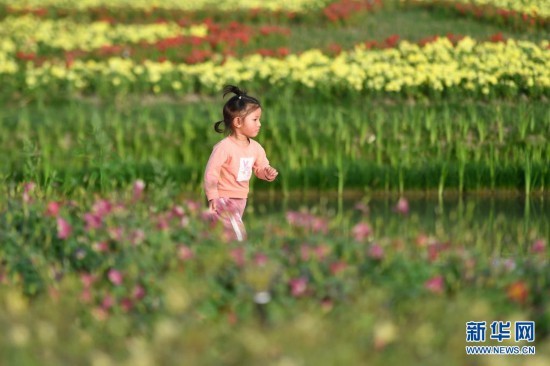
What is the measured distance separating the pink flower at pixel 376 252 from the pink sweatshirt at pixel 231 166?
6.54 feet

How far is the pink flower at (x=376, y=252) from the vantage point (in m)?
5.33

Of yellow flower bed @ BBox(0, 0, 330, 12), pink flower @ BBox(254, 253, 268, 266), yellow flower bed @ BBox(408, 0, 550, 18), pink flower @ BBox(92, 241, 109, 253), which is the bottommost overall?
pink flower @ BBox(92, 241, 109, 253)

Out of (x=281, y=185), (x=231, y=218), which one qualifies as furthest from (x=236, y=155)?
(x=281, y=185)

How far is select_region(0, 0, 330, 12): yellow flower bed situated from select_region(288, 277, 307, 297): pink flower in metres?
15.4

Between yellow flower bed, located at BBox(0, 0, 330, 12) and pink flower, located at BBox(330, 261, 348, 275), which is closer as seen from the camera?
pink flower, located at BBox(330, 261, 348, 275)

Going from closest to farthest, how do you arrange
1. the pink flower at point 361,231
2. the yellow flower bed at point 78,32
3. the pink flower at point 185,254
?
the pink flower at point 185,254, the pink flower at point 361,231, the yellow flower bed at point 78,32

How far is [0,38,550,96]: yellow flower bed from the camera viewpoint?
13.8 metres

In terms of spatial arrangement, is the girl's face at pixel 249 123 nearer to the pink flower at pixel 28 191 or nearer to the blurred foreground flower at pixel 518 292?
the pink flower at pixel 28 191

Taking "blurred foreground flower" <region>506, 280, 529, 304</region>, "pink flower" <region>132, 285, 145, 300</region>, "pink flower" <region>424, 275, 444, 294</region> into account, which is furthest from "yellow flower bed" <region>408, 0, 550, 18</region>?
"pink flower" <region>132, 285, 145, 300</region>

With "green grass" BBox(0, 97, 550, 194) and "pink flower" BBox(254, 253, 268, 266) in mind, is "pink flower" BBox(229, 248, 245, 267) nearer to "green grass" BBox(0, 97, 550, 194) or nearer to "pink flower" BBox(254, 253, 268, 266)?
"pink flower" BBox(254, 253, 268, 266)

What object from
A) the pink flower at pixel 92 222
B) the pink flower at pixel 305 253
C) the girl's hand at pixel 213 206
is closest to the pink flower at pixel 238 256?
the pink flower at pixel 305 253

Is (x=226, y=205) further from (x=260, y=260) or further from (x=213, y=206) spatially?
(x=260, y=260)

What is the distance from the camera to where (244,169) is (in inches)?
291

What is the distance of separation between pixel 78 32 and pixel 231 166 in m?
11.3
